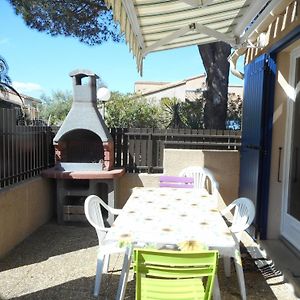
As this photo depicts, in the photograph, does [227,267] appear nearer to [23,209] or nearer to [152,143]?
[23,209]

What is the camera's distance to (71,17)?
11242mm

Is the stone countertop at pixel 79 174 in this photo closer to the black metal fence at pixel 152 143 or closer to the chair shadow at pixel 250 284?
the black metal fence at pixel 152 143

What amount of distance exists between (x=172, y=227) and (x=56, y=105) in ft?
126

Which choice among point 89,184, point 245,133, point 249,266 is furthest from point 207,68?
point 249,266

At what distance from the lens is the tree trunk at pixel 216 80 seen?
399 inches

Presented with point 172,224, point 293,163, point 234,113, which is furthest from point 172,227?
point 234,113

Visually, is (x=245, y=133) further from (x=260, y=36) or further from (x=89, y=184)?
(x=89, y=184)

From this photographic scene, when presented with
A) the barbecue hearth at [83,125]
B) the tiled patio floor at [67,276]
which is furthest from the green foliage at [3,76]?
the tiled patio floor at [67,276]

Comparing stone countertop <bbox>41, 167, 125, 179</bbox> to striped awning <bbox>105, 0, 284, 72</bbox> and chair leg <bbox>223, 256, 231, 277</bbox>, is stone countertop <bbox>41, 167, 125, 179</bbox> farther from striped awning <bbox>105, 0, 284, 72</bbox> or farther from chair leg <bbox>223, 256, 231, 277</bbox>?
chair leg <bbox>223, 256, 231, 277</bbox>

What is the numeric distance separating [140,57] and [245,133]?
8.99 feet

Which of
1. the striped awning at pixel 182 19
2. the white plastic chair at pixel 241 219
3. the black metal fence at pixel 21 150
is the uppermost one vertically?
the striped awning at pixel 182 19

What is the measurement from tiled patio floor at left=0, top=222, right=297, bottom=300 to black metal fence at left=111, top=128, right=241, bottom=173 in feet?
8.18

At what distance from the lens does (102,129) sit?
697cm

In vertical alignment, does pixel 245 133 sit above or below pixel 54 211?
above
